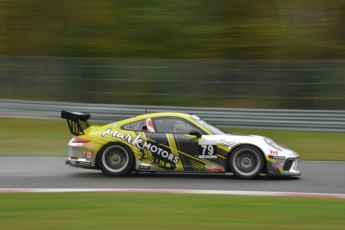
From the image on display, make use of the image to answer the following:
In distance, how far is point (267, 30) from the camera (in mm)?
26750

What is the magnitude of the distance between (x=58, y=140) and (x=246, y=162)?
25.4 feet

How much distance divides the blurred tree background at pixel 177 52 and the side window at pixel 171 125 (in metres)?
8.85

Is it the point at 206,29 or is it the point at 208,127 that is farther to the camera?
Result: the point at 206,29

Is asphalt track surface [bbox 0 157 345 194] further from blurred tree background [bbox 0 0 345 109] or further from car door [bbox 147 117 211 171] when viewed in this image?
blurred tree background [bbox 0 0 345 109]

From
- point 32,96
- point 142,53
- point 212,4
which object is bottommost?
→ point 32,96

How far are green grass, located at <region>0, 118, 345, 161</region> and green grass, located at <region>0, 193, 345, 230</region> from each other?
21.6 ft

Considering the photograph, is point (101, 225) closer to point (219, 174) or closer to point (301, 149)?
point (219, 174)

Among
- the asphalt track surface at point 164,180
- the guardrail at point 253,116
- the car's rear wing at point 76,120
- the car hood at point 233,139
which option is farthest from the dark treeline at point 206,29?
the car hood at point 233,139

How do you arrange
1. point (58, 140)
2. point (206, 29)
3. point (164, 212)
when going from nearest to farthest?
point (164, 212), point (58, 140), point (206, 29)

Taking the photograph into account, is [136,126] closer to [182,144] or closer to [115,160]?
[115,160]

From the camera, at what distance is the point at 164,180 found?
1156 centimetres

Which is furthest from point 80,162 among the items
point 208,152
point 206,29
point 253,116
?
point 206,29

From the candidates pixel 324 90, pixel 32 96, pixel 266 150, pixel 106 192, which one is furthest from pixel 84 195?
pixel 32 96

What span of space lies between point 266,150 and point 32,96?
1346cm
